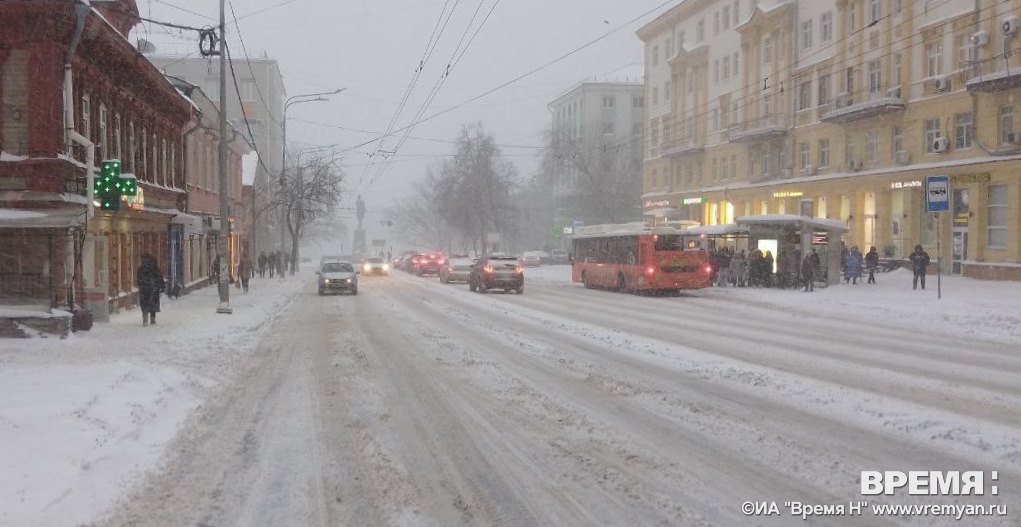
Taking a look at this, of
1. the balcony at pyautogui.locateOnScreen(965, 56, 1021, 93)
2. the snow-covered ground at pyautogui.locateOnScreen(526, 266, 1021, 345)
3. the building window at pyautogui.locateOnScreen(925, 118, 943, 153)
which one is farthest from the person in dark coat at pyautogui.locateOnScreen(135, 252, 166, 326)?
the building window at pyautogui.locateOnScreen(925, 118, 943, 153)

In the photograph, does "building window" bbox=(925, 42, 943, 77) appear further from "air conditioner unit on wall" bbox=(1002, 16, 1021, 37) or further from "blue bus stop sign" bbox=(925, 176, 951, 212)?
"blue bus stop sign" bbox=(925, 176, 951, 212)

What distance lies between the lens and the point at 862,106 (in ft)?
126

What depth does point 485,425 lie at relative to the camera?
795 centimetres

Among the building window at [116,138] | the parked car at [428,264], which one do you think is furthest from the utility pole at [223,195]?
the parked car at [428,264]

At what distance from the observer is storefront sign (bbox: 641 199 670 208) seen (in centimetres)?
6003

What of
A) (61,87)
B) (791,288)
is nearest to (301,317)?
(61,87)

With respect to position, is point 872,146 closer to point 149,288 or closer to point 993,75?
point 993,75

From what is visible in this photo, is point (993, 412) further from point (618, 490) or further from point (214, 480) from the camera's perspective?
point (214, 480)

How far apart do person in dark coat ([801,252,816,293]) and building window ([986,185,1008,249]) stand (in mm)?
8563

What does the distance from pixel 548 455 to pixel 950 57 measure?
3392 cm

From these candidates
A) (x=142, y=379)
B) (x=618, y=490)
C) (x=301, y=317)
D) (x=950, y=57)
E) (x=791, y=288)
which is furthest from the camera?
(x=950, y=57)

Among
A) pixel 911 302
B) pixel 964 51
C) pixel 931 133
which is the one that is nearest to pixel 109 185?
pixel 911 302

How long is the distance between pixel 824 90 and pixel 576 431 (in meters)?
40.2

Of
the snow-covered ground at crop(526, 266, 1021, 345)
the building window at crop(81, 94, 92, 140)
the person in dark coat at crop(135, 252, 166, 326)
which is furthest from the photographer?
the snow-covered ground at crop(526, 266, 1021, 345)
